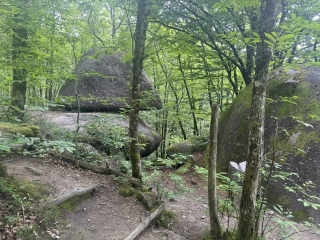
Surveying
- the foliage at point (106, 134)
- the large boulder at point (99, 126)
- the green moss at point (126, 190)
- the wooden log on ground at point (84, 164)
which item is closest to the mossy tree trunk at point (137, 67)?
the large boulder at point (99, 126)

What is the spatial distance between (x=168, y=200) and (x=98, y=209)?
2230 mm

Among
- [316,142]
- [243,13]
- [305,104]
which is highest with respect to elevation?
[243,13]

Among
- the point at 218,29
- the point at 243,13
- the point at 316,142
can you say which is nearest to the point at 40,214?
the point at 316,142

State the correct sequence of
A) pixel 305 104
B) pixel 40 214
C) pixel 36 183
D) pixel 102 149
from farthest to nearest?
pixel 102 149 → pixel 305 104 → pixel 36 183 → pixel 40 214

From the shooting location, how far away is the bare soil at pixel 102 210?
3.98m

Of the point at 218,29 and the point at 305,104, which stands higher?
the point at 218,29

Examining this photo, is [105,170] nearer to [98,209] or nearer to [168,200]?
[98,209]

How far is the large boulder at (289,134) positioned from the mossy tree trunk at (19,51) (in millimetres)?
6120

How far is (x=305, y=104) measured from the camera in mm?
7070

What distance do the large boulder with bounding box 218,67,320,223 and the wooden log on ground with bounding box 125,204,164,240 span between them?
8.72 ft

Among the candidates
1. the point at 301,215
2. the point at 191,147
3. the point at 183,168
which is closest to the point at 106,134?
the point at 183,168

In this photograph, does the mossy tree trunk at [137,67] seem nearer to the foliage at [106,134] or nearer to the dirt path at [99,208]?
the dirt path at [99,208]

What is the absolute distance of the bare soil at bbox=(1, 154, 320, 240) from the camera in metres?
3.98

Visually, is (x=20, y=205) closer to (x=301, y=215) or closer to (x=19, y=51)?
(x=19, y=51)
